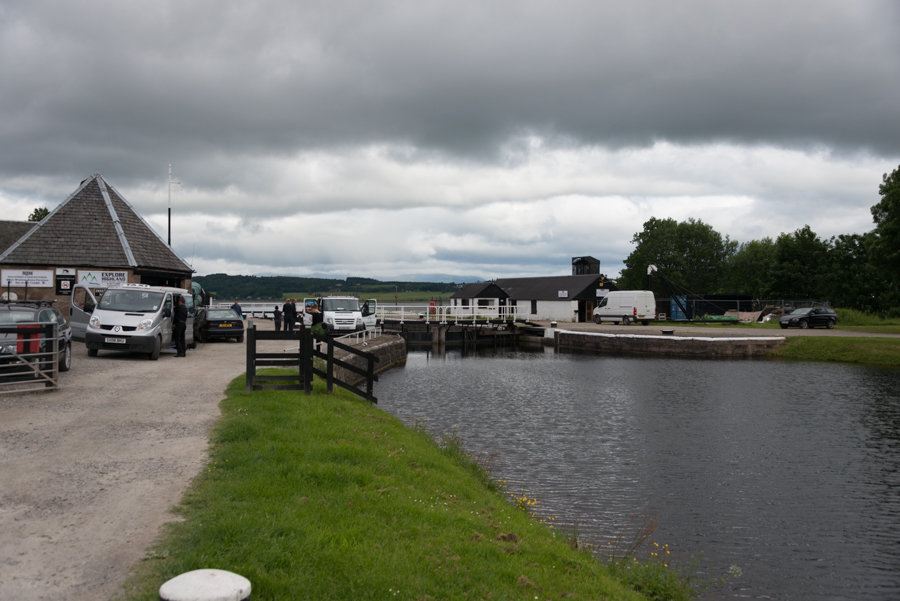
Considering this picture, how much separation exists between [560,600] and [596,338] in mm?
36778

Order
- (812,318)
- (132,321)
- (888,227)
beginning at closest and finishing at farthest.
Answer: (132,321), (888,227), (812,318)

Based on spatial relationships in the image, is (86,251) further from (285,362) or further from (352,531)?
(352,531)

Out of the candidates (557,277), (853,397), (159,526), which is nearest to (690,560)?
(159,526)

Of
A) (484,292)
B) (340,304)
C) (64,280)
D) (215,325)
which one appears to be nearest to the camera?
(64,280)

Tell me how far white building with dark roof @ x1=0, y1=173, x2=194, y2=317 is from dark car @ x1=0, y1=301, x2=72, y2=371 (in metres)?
10.1

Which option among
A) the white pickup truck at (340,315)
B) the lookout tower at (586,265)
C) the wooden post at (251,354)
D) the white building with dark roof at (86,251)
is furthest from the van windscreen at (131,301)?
the lookout tower at (586,265)

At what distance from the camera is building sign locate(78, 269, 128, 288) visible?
2583 centimetres

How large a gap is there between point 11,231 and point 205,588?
4392 cm

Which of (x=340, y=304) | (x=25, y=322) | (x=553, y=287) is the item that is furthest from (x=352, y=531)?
(x=553, y=287)

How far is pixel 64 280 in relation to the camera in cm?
2578

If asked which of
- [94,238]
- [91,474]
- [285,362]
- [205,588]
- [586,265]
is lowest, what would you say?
[91,474]

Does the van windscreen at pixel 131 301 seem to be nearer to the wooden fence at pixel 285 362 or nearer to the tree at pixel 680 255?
the wooden fence at pixel 285 362

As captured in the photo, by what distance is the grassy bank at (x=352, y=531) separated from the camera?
15.9 ft

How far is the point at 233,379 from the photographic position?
1462cm
